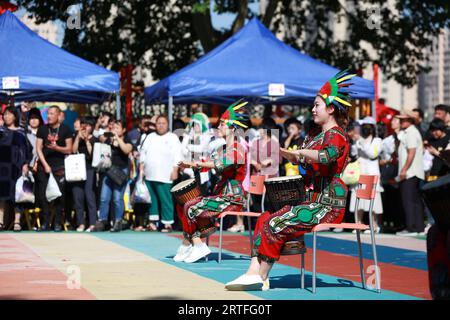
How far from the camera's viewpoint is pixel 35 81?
1783 centimetres

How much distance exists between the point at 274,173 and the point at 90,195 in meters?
3.21

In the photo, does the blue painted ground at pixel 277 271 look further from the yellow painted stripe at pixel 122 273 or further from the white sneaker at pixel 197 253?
the yellow painted stripe at pixel 122 273

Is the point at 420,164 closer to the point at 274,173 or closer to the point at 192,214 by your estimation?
the point at 274,173

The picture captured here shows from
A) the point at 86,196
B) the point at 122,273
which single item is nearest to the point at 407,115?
the point at 86,196

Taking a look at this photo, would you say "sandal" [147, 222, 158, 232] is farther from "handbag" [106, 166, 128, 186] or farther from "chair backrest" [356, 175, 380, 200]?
"chair backrest" [356, 175, 380, 200]

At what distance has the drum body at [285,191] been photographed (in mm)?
9393

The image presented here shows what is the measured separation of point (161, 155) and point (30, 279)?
26.5ft

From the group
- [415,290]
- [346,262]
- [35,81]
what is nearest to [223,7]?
[35,81]

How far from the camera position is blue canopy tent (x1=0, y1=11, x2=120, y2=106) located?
17.8 m

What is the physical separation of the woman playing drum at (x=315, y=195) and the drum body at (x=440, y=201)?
7.93 feet

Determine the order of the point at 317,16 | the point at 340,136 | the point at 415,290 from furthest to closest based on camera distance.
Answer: the point at 317,16, the point at 415,290, the point at 340,136

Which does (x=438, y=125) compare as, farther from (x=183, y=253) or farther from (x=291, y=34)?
(x=291, y=34)

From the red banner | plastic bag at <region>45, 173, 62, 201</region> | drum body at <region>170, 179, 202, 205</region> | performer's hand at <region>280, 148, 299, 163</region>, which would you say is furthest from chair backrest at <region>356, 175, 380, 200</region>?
the red banner

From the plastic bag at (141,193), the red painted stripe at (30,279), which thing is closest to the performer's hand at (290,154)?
the red painted stripe at (30,279)
